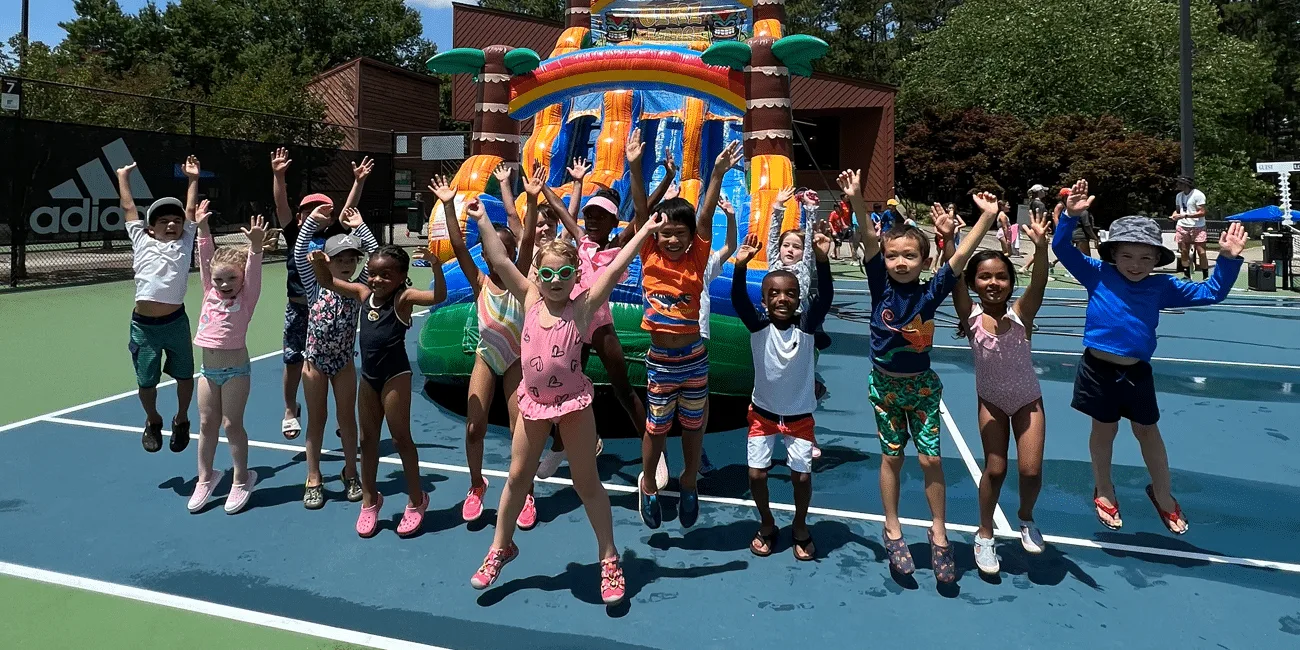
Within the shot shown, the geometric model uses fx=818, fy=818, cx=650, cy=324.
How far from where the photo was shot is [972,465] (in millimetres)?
4957

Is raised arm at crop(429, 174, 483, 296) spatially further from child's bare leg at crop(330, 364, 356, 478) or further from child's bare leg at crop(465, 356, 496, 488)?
child's bare leg at crop(330, 364, 356, 478)

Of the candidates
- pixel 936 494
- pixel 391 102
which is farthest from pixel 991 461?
pixel 391 102

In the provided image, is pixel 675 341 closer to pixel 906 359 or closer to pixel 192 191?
pixel 906 359

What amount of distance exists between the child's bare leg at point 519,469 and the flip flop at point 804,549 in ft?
4.07

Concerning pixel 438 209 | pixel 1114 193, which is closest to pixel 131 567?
pixel 438 209

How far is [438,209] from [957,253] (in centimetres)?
376

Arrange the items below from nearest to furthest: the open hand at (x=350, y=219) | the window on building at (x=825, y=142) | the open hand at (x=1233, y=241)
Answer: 1. the open hand at (x=1233, y=241)
2. the open hand at (x=350, y=219)
3. the window on building at (x=825, y=142)

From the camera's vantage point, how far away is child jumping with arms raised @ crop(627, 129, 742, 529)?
3877 millimetres

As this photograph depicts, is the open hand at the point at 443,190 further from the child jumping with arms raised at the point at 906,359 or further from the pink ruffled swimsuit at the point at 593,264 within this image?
the child jumping with arms raised at the point at 906,359

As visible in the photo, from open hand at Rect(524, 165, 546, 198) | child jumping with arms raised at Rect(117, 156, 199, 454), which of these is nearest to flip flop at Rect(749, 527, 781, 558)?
open hand at Rect(524, 165, 546, 198)

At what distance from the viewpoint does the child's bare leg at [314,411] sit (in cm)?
407

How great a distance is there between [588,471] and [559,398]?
0.31 metres

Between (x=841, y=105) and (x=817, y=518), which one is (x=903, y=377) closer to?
(x=817, y=518)

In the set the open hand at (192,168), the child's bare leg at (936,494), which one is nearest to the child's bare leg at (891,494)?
the child's bare leg at (936,494)
